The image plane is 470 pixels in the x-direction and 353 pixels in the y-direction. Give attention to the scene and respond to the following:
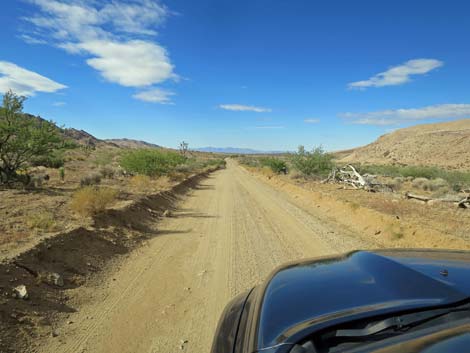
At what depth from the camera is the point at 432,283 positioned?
83.7 inches

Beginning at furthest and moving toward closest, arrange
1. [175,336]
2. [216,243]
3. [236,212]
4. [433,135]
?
1. [433,135]
2. [236,212]
3. [216,243]
4. [175,336]

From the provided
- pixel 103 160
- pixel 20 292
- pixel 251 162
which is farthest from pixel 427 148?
pixel 20 292

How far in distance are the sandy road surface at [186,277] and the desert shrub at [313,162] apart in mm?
21438

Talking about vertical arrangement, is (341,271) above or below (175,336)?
above

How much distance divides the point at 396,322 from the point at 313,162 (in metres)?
33.1

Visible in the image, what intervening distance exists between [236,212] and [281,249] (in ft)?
19.1

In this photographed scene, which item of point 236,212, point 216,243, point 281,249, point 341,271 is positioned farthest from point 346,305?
point 236,212

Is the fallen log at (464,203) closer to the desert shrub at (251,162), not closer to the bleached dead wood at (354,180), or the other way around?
the bleached dead wood at (354,180)

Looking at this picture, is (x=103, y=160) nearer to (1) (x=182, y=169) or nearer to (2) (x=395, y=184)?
(1) (x=182, y=169)

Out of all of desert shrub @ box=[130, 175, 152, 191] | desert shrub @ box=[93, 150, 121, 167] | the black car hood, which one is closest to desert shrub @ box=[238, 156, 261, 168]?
desert shrub @ box=[93, 150, 121, 167]

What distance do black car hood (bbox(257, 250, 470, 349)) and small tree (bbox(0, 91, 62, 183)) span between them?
18.1 meters

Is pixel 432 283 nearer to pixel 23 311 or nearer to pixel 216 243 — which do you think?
pixel 23 311

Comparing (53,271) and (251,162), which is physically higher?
(251,162)

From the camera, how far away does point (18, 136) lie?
17203 mm
